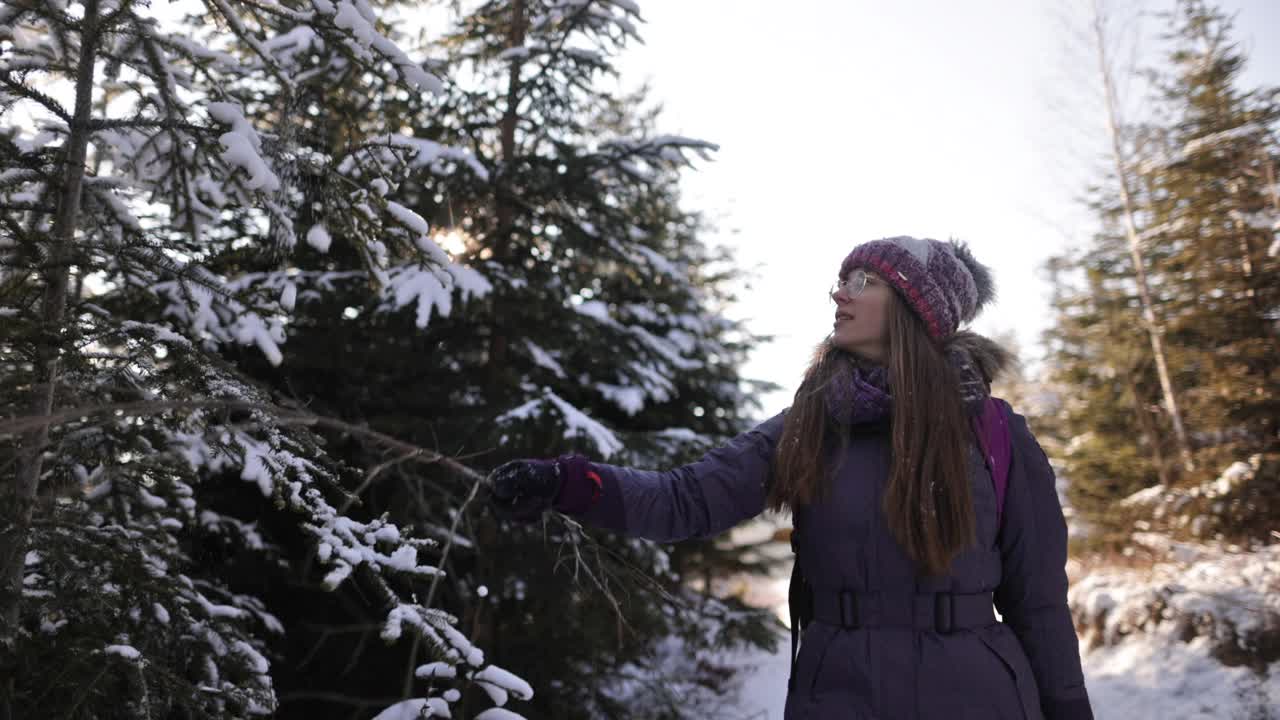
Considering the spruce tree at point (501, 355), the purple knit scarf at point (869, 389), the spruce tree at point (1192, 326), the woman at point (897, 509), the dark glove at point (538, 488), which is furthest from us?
the spruce tree at point (1192, 326)

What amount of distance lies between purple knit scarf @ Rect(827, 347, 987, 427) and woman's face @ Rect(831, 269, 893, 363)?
0.15ft

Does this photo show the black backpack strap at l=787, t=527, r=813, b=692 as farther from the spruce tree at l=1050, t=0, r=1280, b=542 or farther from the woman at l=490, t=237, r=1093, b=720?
the spruce tree at l=1050, t=0, r=1280, b=542

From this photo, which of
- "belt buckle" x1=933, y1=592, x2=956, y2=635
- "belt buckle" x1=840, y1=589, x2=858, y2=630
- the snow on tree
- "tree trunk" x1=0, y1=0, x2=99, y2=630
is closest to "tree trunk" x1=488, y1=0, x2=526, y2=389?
the snow on tree

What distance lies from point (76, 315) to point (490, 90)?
4547mm

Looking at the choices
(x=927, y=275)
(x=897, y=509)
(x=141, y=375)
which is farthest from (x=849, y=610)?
(x=141, y=375)

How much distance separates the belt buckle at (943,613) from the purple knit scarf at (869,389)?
1.72ft

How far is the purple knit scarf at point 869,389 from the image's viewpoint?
2.14m

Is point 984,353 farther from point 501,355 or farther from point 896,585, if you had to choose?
point 501,355

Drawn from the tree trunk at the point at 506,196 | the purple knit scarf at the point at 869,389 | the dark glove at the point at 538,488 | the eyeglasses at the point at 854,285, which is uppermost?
the tree trunk at the point at 506,196

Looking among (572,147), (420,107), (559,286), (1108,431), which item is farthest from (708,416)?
(1108,431)

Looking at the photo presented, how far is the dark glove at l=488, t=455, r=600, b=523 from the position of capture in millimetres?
1799

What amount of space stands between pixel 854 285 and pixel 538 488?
1.24m

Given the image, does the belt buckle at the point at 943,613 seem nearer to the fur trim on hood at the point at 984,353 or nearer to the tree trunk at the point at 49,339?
the fur trim on hood at the point at 984,353

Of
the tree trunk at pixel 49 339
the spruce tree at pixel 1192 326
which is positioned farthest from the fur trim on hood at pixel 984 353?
the spruce tree at pixel 1192 326
